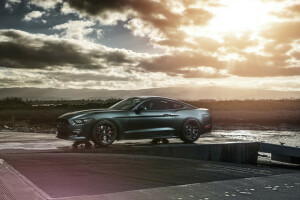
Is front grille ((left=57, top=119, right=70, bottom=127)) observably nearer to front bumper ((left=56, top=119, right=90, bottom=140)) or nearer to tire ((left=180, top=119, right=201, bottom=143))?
front bumper ((left=56, top=119, right=90, bottom=140))

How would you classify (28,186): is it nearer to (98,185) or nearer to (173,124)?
(98,185)

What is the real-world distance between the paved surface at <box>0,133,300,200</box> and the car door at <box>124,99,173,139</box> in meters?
1.37

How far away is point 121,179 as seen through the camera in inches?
310

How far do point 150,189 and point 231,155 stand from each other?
708 centimetres

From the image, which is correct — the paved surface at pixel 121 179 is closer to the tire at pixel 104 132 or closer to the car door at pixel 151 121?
the tire at pixel 104 132

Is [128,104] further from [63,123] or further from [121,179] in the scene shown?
[121,179]

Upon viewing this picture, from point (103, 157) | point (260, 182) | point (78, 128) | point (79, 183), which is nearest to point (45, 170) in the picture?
point (79, 183)

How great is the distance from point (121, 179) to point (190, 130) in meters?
6.16

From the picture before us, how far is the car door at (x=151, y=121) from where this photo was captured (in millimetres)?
12555

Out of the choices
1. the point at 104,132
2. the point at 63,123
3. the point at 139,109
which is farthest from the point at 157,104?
the point at 63,123

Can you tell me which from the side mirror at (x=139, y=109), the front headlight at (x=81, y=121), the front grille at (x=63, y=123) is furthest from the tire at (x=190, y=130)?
the front grille at (x=63, y=123)

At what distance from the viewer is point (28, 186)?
6.92 metres

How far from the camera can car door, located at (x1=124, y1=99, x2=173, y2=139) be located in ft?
41.2

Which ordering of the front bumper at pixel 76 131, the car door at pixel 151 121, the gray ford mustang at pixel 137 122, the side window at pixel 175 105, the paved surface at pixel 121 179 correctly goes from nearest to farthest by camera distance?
1. the paved surface at pixel 121 179
2. the front bumper at pixel 76 131
3. the gray ford mustang at pixel 137 122
4. the car door at pixel 151 121
5. the side window at pixel 175 105
